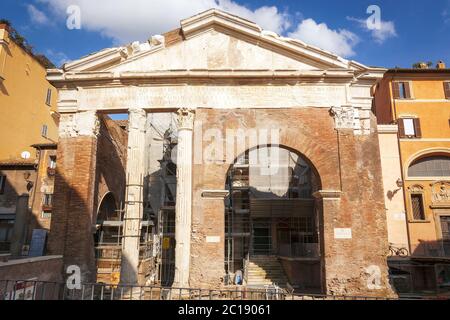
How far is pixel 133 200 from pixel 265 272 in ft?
25.7

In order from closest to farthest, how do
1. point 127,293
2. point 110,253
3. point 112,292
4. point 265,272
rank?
point 112,292
point 127,293
point 110,253
point 265,272

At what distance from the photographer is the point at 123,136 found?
16734 millimetres

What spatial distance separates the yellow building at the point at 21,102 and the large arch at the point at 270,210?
1088 cm

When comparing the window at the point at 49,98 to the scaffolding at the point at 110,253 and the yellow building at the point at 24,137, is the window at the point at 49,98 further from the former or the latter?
the scaffolding at the point at 110,253

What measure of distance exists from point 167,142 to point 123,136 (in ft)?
8.31

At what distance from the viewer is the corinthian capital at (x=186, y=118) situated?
11.8 metres

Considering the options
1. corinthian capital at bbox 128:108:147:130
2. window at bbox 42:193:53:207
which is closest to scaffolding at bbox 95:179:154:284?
corinthian capital at bbox 128:108:147:130

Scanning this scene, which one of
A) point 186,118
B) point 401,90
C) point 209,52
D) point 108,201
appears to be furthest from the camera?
point 401,90

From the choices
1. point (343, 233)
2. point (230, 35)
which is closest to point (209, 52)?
point (230, 35)

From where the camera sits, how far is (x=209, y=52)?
40.7 ft

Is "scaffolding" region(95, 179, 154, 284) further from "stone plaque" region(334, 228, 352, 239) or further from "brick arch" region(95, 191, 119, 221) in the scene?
"stone plaque" region(334, 228, 352, 239)

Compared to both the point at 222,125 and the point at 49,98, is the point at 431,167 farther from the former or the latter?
the point at 49,98

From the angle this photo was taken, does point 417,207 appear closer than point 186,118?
No
